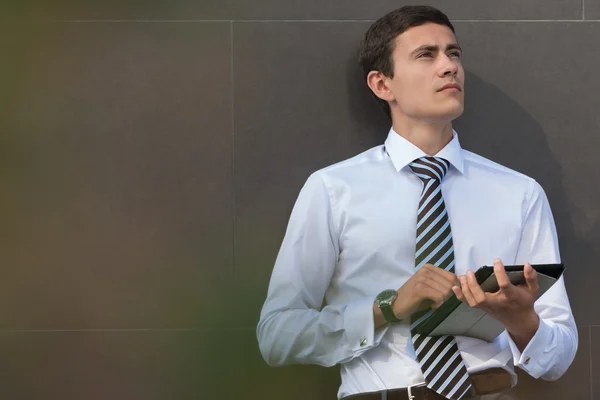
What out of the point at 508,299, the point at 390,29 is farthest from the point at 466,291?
the point at 390,29

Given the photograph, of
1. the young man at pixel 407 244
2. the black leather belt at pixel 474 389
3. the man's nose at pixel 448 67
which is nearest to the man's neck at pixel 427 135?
the young man at pixel 407 244

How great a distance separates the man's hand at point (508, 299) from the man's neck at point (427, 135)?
0.50 metres

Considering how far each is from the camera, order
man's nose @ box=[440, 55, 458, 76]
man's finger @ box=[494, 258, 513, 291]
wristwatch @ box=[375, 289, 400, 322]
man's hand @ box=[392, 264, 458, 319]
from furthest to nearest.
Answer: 1. man's nose @ box=[440, 55, 458, 76]
2. wristwatch @ box=[375, 289, 400, 322]
3. man's hand @ box=[392, 264, 458, 319]
4. man's finger @ box=[494, 258, 513, 291]

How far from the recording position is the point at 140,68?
7.27 ft

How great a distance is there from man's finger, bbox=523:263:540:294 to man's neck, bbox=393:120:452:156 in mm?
573

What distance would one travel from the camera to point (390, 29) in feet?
6.91

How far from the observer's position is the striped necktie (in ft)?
5.98

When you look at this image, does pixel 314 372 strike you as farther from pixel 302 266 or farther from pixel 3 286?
pixel 3 286

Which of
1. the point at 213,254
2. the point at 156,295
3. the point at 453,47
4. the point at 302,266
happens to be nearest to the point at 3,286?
the point at 156,295

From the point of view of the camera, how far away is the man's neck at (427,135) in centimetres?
207

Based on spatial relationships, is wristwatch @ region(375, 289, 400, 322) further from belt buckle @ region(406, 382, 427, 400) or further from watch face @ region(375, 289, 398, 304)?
belt buckle @ region(406, 382, 427, 400)

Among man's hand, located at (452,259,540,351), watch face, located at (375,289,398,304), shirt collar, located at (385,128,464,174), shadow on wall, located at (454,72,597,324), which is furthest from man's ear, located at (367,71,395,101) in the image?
man's hand, located at (452,259,540,351)

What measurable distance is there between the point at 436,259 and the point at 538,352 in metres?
0.30

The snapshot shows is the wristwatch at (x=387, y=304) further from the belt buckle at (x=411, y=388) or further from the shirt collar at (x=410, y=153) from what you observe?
the shirt collar at (x=410, y=153)
